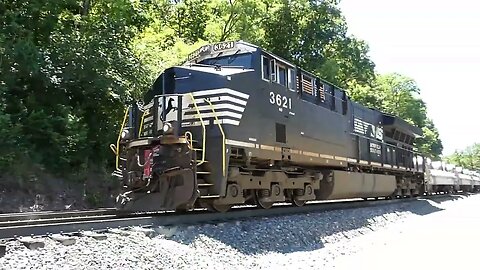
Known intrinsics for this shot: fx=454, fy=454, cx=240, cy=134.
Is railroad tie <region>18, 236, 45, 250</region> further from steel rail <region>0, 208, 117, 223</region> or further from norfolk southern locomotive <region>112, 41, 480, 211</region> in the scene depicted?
norfolk southern locomotive <region>112, 41, 480, 211</region>

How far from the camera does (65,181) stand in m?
13.4

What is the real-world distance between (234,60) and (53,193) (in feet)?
22.9

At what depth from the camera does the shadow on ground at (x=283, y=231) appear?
22.8 feet

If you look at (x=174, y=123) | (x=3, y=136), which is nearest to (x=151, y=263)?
(x=174, y=123)

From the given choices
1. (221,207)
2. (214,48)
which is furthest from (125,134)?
(214,48)

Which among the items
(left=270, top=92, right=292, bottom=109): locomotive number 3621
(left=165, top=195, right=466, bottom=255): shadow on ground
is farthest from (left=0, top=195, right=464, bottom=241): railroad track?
(left=270, top=92, right=292, bottom=109): locomotive number 3621

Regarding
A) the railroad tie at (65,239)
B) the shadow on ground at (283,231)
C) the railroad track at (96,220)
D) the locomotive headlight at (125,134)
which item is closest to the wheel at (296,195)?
the railroad track at (96,220)

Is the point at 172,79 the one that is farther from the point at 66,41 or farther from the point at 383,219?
the point at 383,219

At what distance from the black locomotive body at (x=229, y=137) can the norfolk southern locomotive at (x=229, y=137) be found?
0.06 ft

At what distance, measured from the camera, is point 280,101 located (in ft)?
31.9

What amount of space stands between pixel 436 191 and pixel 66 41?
23.8 m

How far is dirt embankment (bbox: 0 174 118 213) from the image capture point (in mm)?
11789

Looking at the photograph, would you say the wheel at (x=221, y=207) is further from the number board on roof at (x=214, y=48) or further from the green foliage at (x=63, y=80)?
the green foliage at (x=63, y=80)

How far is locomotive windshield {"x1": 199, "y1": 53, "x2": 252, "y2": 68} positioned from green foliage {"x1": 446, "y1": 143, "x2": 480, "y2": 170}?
348 ft
